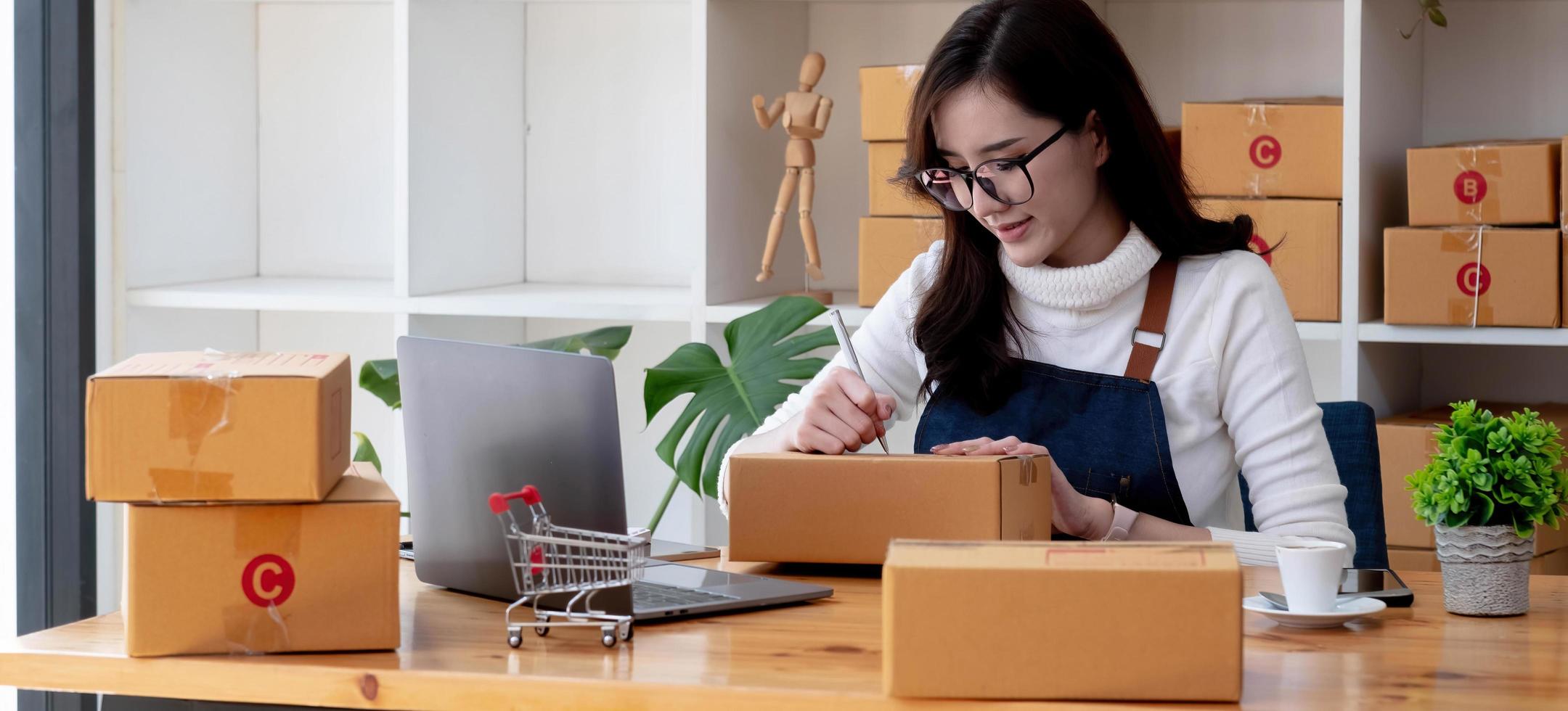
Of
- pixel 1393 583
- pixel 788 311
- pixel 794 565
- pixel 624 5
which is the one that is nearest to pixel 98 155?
pixel 624 5

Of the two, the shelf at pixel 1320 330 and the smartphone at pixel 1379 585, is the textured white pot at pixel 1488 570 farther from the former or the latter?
the shelf at pixel 1320 330

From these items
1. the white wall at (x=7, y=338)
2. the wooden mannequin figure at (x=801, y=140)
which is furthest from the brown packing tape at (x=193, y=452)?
the white wall at (x=7, y=338)

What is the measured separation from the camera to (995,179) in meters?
1.57

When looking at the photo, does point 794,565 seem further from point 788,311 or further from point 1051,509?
point 788,311

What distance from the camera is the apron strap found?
1651mm

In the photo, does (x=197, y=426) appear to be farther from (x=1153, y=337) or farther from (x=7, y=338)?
(x=7, y=338)

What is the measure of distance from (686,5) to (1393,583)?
6.60 feet

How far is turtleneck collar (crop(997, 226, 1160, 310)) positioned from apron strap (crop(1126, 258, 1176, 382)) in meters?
0.02

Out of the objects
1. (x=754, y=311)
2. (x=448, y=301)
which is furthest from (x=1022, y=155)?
(x=448, y=301)

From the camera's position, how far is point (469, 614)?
1146 millimetres

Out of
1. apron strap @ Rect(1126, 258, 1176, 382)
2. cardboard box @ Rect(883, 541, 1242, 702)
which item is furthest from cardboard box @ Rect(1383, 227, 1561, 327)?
cardboard box @ Rect(883, 541, 1242, 702)

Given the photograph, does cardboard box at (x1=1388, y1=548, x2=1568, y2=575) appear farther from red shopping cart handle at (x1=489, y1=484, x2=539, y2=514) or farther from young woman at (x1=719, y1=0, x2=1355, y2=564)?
red shopping cart handle at (x1=489, y1=484, x2=539, y2=514)

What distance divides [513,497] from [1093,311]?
0.86m

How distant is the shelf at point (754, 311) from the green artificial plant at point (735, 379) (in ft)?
0.57
